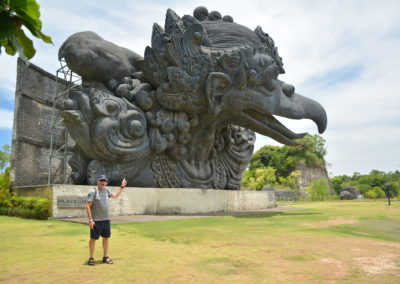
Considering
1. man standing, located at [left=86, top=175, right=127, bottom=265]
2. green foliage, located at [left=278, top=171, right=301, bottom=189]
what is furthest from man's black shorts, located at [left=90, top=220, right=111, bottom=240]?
green foliage, located at [left=278, top=171, right=301, bottom=189]

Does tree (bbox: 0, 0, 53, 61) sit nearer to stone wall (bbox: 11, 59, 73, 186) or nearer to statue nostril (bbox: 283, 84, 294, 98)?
statue nostril (bbox: 283, 84, 294, 98)

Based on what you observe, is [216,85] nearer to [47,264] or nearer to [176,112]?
[176,112]

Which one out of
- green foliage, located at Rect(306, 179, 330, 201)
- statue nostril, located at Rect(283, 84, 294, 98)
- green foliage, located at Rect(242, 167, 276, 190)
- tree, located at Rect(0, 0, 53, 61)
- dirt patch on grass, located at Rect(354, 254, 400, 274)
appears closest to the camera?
tree, located at Rect(0, 0, 53, 61)

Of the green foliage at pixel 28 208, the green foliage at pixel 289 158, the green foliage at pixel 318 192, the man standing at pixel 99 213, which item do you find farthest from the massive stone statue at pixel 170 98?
the green foliage at pixel 289 158

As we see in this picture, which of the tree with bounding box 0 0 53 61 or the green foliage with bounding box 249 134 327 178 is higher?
the green foliage with bounding box 249 134 327 178

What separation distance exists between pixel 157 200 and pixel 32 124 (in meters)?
9.96

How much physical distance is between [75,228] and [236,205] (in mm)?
7102

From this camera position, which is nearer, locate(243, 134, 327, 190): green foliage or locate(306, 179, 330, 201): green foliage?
locate(306, 179, 330, 201): green foliage

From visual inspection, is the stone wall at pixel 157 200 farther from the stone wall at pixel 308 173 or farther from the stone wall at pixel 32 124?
the stone wall at pixel 308 173

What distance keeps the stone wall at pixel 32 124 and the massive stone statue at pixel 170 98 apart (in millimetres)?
7244

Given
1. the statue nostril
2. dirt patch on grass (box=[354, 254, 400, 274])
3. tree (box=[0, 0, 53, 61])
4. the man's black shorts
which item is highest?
the statue nostril

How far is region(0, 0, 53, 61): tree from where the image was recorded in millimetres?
1511

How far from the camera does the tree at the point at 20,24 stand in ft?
4.96

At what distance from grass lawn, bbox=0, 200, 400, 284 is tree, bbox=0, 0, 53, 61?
7.29 feet
